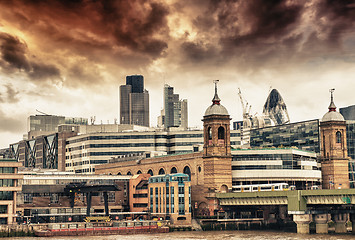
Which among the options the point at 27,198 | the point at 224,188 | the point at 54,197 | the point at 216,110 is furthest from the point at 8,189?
the point at 216,110

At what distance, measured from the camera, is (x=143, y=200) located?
7569 inches

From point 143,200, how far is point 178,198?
19146mm

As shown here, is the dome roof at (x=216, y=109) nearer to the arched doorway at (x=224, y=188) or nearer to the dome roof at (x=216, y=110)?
the dome roof at (x=216, y=110)

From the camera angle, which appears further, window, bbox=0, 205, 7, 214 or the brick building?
the brick building

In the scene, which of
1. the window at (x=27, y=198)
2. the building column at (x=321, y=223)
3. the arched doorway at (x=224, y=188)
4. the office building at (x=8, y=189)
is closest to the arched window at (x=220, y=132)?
the arched doorway at (x=224, y=188)

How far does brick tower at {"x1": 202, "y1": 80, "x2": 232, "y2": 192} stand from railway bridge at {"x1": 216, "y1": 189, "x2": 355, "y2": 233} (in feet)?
17.2

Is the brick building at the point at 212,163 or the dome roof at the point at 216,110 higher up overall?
the dome roof at the point at 216,110

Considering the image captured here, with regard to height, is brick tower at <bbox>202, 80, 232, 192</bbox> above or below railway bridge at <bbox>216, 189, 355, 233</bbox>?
above

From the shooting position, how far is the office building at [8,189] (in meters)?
164

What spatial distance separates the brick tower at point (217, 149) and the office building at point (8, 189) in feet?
176

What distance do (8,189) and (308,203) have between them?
247 feet

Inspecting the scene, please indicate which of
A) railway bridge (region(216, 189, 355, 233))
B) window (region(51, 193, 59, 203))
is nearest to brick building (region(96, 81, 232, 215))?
railway bridge (region(216, 189, 355, 233))

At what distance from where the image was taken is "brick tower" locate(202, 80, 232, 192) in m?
185

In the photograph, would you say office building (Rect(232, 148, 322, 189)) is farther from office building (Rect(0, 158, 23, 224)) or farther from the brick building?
office building (Rect(0, 158, 23, 224))
